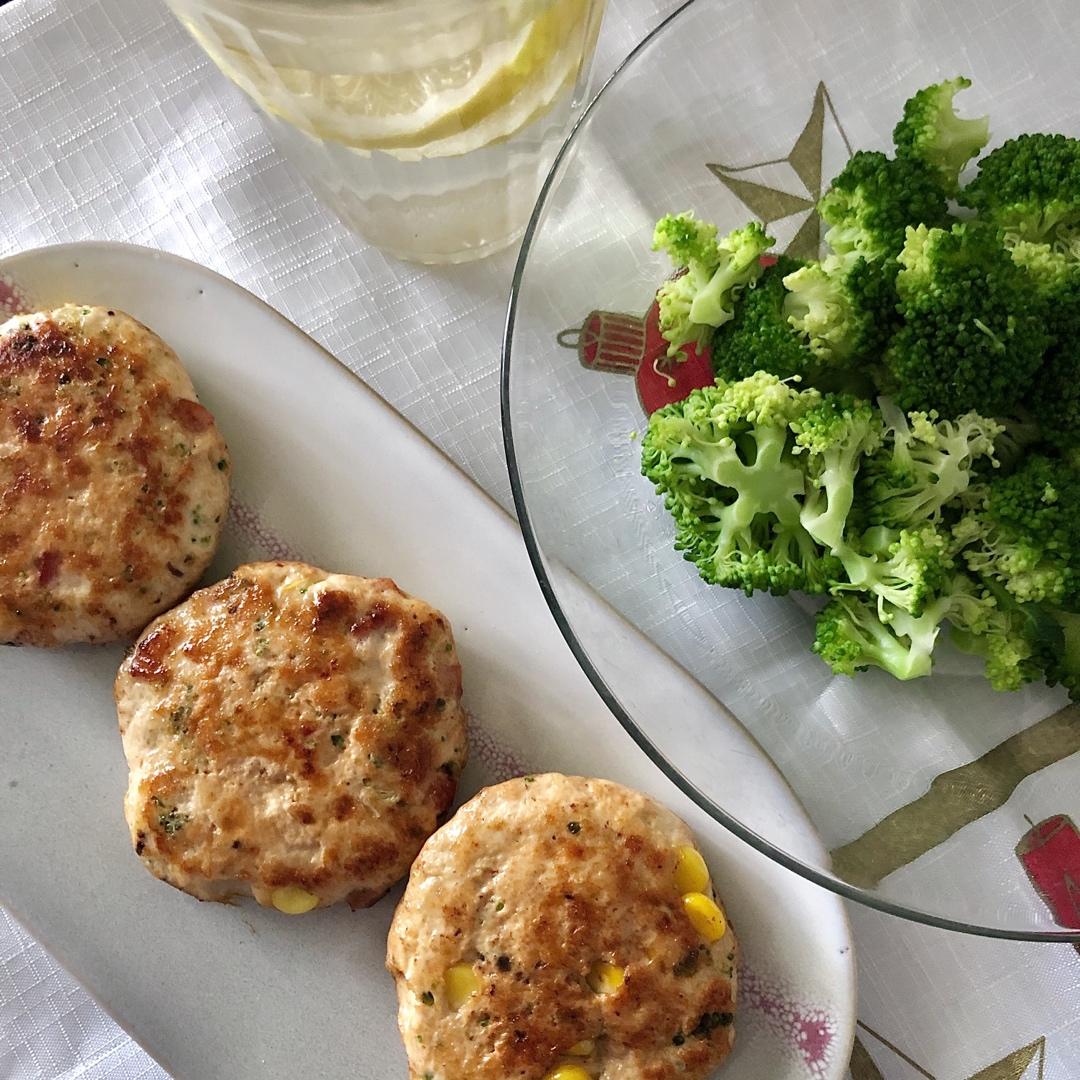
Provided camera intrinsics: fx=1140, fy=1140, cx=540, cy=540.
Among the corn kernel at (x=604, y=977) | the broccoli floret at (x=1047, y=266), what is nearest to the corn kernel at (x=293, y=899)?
the corn kernel at (x=604, y=977)

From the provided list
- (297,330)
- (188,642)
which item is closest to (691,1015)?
(188,642)

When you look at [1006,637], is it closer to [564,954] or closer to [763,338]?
[763,338]

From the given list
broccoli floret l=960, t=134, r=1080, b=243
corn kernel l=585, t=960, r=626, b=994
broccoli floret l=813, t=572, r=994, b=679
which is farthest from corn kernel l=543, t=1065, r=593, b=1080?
broccoli floret l=960, t=134, r=1080, b=243

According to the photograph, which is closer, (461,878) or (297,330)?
(461,878)

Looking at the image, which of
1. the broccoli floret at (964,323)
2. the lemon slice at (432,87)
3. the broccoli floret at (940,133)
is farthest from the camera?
the broccoli floret at (940,133)

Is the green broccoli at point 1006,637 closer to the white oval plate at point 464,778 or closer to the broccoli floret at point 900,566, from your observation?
the broccoli floret at point 900,566

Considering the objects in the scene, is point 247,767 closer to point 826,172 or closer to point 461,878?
point 461,878

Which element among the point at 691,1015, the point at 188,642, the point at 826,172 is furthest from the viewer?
the point at 826,172

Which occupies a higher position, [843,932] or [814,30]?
[814,30]
